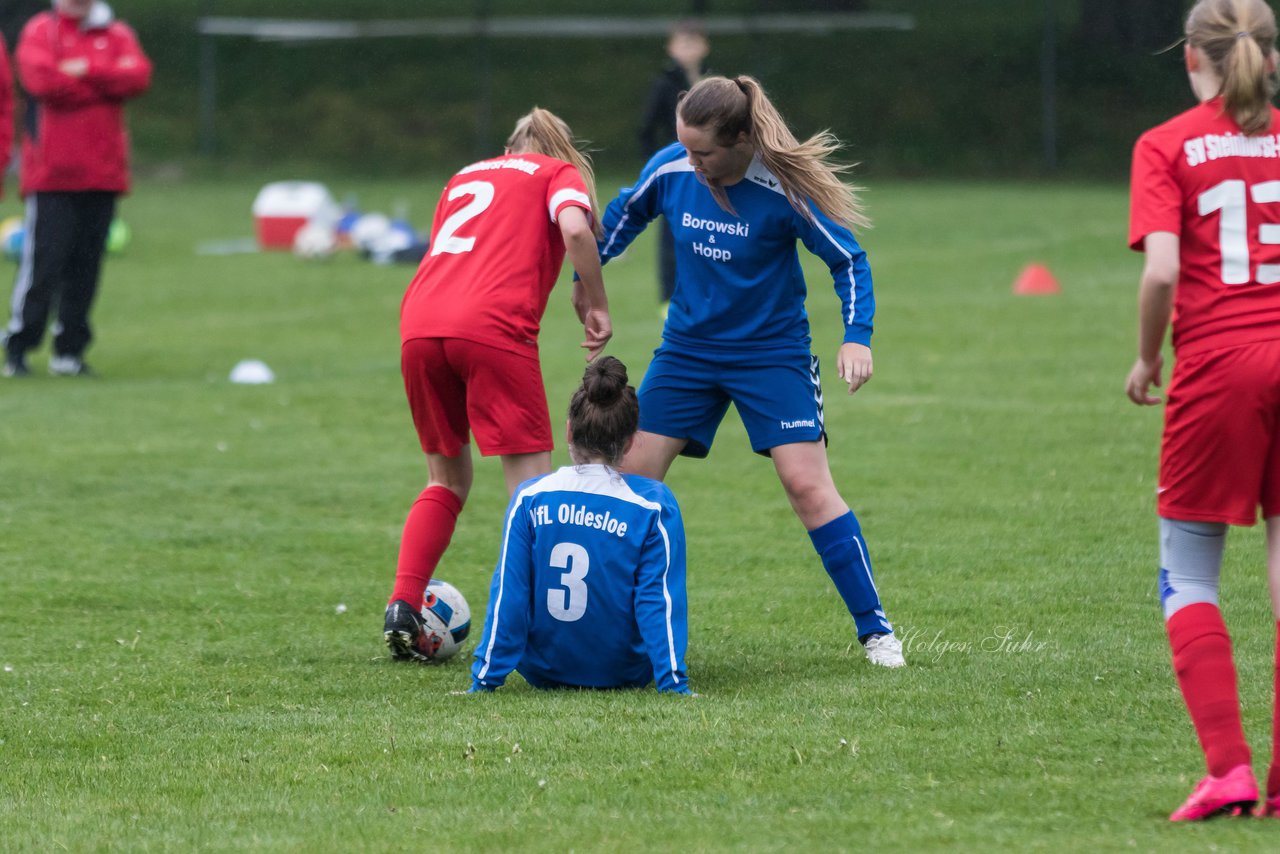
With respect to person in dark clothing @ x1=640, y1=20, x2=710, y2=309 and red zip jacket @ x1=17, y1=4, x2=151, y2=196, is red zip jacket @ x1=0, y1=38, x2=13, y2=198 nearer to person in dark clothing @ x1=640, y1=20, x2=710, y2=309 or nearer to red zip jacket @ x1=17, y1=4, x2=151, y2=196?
red zip jacket @ x1=17, y1=4, x2=151, y2=196

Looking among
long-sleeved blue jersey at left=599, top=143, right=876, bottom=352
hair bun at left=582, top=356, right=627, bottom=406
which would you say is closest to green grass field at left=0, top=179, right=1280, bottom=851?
hair bun at left=582, top=356, right=627, bottom=406

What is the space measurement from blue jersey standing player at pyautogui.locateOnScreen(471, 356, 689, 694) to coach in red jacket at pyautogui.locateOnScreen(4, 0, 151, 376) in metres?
8.00

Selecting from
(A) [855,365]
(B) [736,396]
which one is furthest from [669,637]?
(A) [855,365]

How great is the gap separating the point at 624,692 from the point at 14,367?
8.67 m

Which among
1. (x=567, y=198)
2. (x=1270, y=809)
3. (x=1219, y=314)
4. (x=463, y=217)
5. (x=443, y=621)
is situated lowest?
(x=443, y=621)

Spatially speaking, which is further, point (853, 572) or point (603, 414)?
point (853, 572)

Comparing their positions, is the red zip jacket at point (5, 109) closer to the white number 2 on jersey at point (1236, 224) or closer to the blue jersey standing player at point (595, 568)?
the blue jersey standing player at point (595, 568)

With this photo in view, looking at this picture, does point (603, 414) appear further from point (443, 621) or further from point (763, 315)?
point (443, 621)

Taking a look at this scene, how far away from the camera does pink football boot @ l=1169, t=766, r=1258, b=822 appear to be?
3.91 metres

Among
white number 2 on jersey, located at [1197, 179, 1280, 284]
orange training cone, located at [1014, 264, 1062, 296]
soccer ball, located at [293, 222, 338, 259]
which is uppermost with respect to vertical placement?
white number 2 on jersey, located at [1197, 179, 1280, 284]

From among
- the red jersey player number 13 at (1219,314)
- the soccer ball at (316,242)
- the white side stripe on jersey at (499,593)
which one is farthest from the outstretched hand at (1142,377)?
the soccer ball at (316,242)

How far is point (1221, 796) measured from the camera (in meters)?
3.91

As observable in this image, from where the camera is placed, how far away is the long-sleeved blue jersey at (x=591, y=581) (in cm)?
528

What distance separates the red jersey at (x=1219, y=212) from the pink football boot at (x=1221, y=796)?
939 mm
